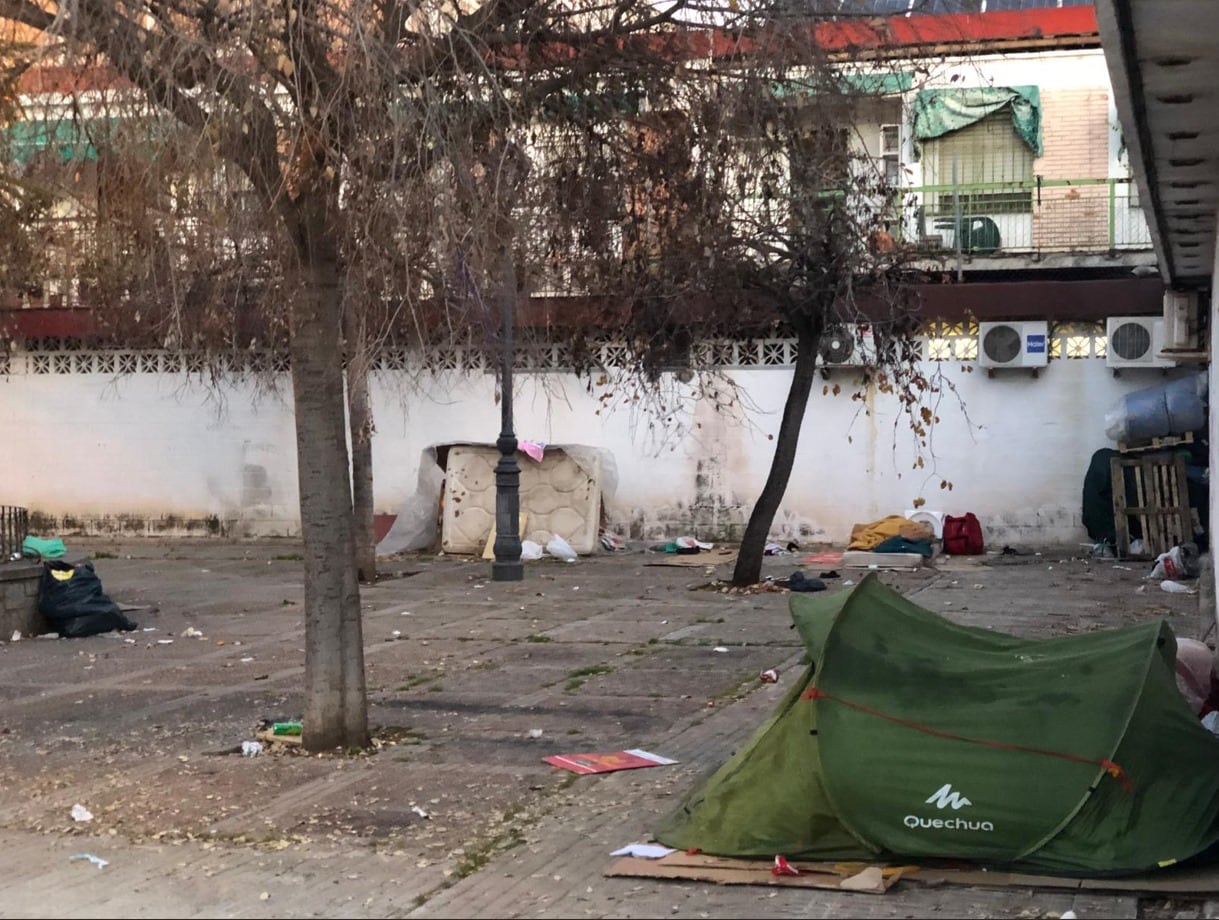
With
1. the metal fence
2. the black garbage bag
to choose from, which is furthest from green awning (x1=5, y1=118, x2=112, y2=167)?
the black garbage bag

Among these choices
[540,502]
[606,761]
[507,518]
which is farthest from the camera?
[540,502]

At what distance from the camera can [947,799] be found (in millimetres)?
6078

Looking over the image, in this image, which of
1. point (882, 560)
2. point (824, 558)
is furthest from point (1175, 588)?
point (824, 558)

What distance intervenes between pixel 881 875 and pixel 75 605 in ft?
35.6

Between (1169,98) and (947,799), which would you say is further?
(1169,98)

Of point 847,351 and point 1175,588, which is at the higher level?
point 847,351

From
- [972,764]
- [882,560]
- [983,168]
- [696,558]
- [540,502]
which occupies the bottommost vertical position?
[696,558]

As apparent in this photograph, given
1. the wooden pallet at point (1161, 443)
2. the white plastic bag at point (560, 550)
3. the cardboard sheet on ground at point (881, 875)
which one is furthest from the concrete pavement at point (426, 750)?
the white plastic bag at point (560, 550)

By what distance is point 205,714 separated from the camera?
33.7 ft

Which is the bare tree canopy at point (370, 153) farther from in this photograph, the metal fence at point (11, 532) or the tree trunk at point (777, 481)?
the tree trunk at point (777, 481)

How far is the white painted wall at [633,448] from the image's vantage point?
21.9 m

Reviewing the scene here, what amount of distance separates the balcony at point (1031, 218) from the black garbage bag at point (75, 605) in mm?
12626

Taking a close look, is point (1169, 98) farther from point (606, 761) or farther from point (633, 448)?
point (633, 448)

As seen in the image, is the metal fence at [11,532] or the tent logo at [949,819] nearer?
the tent logo at [949,819]
